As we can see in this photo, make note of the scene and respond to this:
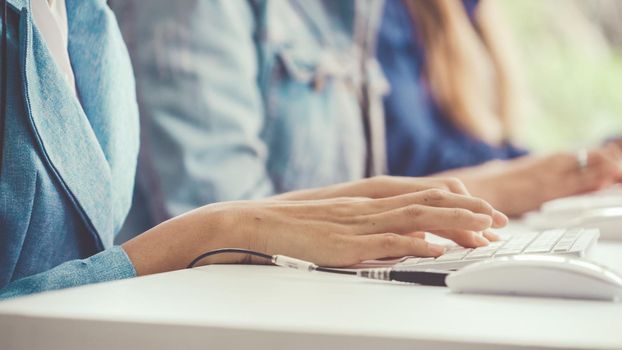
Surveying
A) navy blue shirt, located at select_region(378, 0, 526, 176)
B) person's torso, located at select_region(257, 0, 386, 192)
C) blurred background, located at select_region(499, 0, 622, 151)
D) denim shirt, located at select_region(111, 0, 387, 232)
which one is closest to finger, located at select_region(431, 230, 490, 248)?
denim shirt, located at select_region(111, 0, 387, 232)

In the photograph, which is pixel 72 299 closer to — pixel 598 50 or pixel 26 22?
pixel 26 22

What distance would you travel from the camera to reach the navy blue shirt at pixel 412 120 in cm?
217

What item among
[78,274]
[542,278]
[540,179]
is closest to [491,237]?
[542,278]

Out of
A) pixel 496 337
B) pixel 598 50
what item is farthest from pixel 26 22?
pixel 598 50

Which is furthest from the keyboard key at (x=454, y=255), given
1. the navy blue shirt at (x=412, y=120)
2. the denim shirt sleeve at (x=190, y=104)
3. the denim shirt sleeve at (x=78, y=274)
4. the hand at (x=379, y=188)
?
the navy blue shirt at (x=412, y=120)

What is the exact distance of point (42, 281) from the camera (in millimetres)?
625

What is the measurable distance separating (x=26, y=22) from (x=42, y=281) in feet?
0.73

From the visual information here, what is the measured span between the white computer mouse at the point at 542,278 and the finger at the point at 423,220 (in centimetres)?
17

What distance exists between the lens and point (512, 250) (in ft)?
2.31

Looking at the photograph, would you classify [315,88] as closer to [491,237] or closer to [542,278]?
[491,237]

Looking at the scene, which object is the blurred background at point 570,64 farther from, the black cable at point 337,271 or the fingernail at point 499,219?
the black cable at point 337,271

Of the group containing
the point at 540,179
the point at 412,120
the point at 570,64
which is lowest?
the point at 540,179

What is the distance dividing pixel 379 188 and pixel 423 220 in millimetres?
134

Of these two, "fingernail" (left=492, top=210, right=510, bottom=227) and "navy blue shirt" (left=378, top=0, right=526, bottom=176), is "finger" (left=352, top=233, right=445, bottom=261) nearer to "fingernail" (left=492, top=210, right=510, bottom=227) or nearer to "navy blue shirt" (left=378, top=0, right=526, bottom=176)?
"fingernail" (left=492, top=210, right=510, bottom=227)
